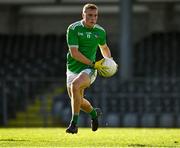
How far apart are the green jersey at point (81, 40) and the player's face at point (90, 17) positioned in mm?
116

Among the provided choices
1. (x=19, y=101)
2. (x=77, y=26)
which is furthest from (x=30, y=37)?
(x=77, y=26)

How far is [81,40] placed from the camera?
1341 cm

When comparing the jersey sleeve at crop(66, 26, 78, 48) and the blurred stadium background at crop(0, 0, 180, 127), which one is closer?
the jersey sleeve at crop(66, 26, 78, 48)

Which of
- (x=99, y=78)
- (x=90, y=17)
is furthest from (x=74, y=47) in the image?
(x=99, y=78)

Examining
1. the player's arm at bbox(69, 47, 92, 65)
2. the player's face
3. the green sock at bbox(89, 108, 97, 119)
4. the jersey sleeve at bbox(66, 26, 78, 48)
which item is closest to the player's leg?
the player's arm at bbox(69, 47, 92, 65)

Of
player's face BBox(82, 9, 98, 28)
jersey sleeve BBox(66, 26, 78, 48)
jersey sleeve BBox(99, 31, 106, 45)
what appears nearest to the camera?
player's face BBox(82, 9, 98, 28)

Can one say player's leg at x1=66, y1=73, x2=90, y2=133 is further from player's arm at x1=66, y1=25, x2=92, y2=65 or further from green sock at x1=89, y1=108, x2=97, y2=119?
green sock at x1=89, y1=108, x2=97, y2=119

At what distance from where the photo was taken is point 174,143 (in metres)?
12.5

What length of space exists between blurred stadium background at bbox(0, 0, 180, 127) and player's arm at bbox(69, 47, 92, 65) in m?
3.93

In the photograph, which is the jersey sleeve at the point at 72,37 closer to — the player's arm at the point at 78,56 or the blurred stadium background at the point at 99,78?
the player's arm at the point at 78,56

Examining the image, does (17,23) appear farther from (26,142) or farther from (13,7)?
(26,142)

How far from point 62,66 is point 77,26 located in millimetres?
18349

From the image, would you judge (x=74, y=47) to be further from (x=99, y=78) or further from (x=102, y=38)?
(x=99, y=78)

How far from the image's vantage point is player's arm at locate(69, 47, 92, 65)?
516 inches
